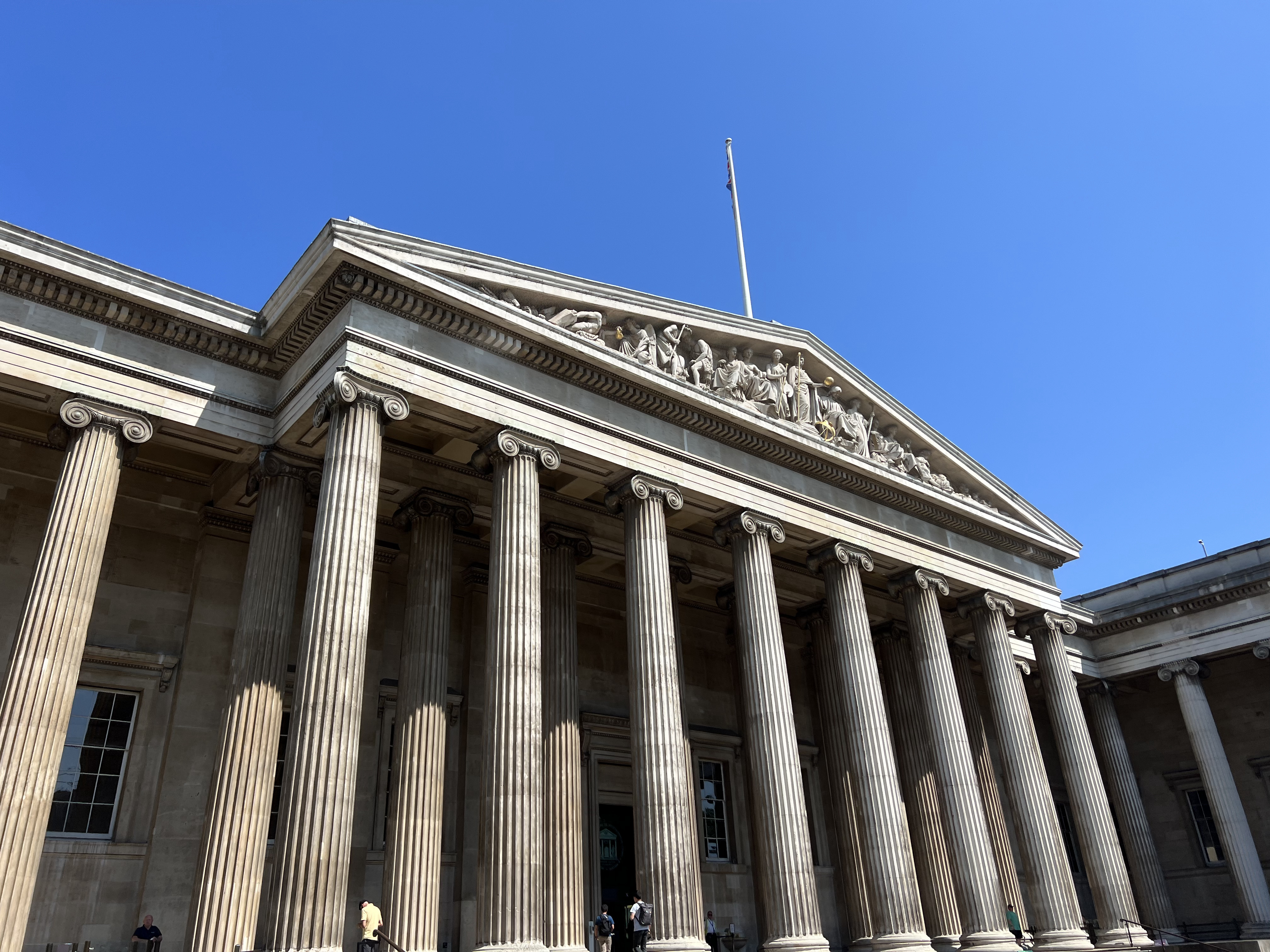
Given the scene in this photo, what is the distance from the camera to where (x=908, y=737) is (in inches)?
1056

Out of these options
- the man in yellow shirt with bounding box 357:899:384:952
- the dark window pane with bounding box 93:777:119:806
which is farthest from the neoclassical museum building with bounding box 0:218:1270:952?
the man in yellow shirt with bounding box 357:899:384:952

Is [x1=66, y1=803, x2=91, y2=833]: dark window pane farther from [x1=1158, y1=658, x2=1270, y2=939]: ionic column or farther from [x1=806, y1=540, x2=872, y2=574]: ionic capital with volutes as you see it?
[x1=1158, y1=658, x2=1270, y2=939]: ionic column

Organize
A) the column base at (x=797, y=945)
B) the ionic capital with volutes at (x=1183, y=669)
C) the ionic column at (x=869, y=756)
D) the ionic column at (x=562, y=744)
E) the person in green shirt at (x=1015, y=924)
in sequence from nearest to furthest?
the column base at (x=797, y=945) → the ionic column at (x=562, y=744) → the ionic column at (x=869, y=756) → the person in green shirt at (x=1015, y=924) → the ionic capital with volutes at (x=1183, y=669)

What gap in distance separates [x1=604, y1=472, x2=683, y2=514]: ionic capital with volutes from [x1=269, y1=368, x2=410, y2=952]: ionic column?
503cm

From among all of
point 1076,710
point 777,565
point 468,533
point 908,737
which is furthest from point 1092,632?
point 468,533

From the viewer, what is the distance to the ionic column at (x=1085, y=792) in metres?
25.3

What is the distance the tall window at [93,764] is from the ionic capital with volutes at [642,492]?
10.0 meters

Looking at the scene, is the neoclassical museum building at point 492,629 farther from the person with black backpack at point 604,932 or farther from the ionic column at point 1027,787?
the person with black backpack at point 604,932

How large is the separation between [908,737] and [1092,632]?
11951 millimetres

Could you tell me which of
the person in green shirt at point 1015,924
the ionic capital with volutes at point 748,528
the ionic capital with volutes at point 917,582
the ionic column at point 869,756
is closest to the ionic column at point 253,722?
the ionic capital with volutes at point 748,528

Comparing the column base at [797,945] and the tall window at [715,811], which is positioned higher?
the tall window at [715,811]

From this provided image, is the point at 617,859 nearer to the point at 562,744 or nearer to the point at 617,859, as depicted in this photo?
the point at 617,859

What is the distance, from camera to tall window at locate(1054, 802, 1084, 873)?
3559cm

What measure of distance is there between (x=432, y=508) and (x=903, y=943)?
13.1 m
